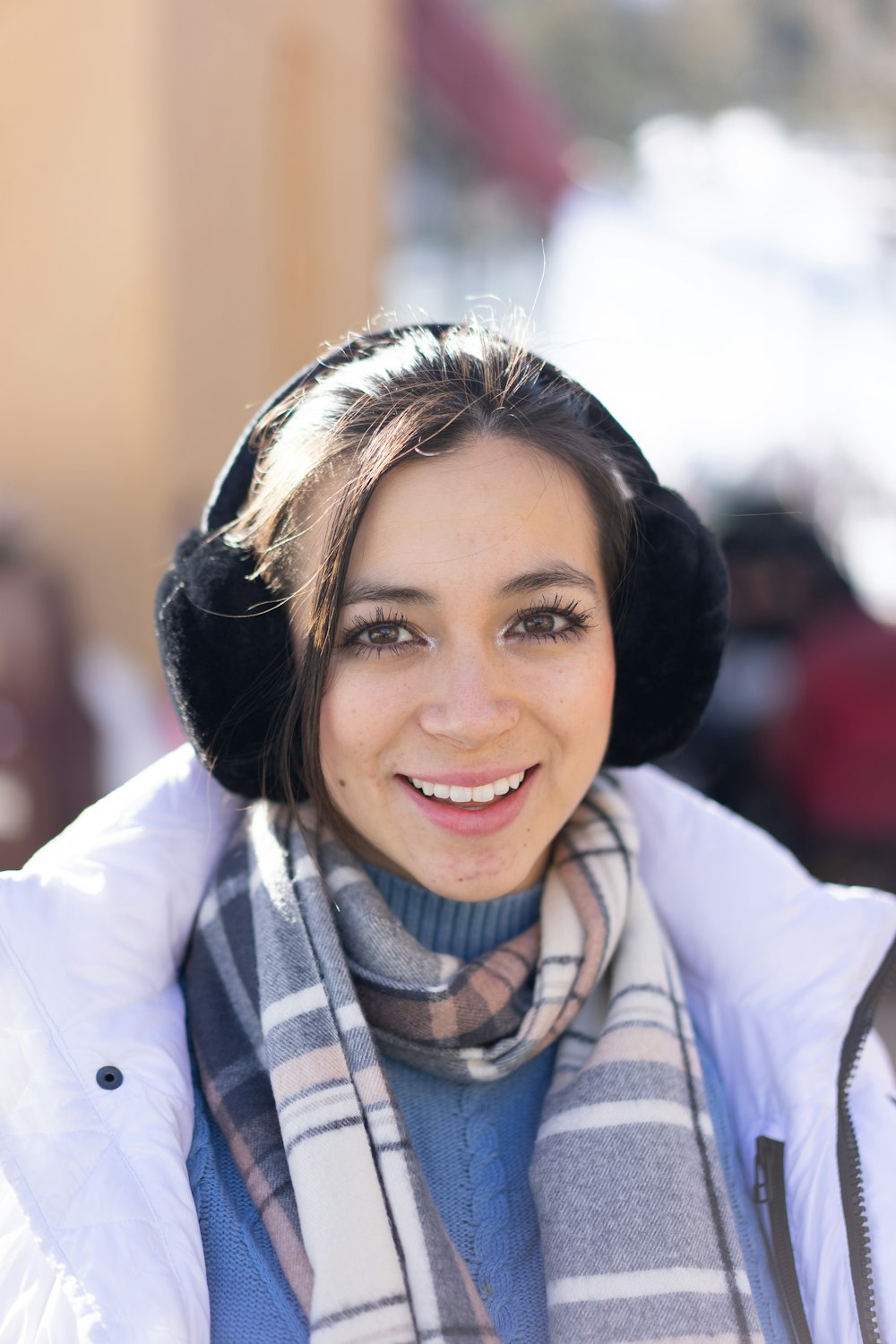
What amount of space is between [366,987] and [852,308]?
376 inches

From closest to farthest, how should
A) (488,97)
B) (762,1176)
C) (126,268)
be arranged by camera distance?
1. (762,1176)
2. (126,268)
3. (488,97)

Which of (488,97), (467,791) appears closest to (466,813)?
(467,791)

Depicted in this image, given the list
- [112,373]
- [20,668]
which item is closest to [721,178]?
[112,373]

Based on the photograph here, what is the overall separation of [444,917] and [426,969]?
112mm

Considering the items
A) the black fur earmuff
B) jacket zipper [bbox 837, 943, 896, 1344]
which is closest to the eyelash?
the black fur earmuff

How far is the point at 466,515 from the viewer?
1.42 meters

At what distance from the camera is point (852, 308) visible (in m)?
9.77

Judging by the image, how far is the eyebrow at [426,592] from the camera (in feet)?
4.63

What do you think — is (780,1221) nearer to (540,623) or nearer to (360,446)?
(540,623)

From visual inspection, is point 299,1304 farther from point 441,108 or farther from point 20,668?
point 441,108

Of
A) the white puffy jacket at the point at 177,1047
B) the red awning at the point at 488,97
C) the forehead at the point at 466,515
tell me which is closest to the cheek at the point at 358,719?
the forehead at the point at 466,515

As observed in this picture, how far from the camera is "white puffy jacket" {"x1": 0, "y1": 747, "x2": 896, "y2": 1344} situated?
1.21 m

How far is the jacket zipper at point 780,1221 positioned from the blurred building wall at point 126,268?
3418mm

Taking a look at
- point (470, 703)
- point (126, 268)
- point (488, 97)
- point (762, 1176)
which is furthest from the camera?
point (488, 97)
